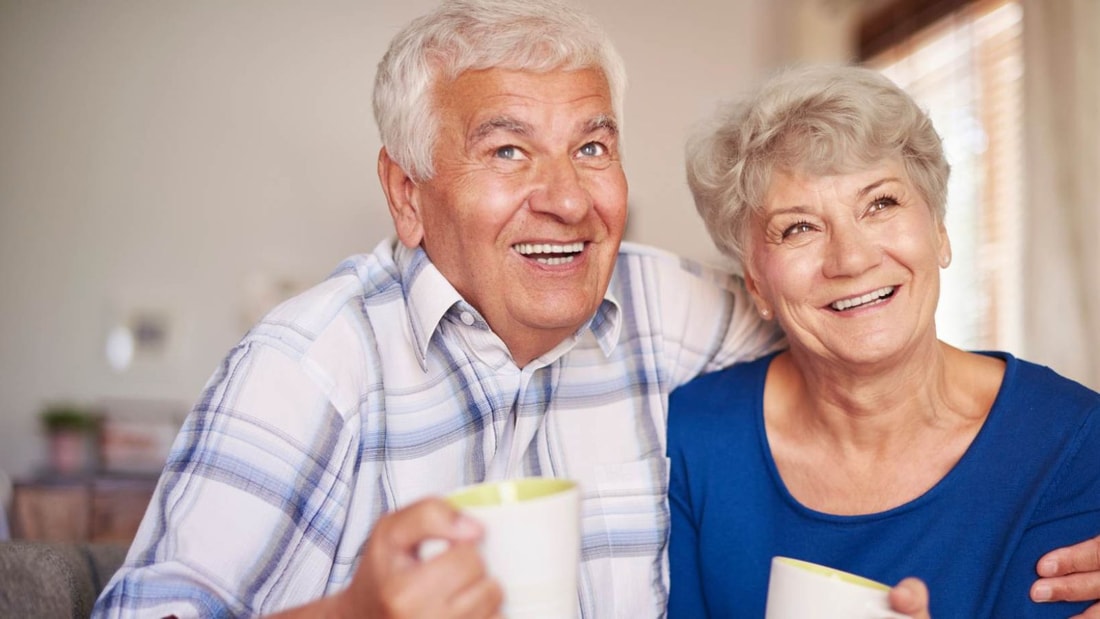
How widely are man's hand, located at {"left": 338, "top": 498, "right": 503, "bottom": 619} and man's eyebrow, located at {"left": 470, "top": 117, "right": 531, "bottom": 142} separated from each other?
2.63 feet

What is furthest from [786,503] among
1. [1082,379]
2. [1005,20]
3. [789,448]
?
[1005,20]

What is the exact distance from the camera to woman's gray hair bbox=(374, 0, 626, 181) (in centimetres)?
137

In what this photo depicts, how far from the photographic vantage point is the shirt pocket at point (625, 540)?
139 cm

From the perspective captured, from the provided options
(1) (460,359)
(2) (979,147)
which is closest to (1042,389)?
(1) (460,359)

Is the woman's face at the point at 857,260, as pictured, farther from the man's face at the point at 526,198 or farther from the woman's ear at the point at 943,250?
the man's face at the point at 526,198

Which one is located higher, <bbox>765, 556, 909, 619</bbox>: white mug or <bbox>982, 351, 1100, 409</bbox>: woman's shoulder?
<bbox>982, 351, 1100, 409</bbox>: woman's shoulder

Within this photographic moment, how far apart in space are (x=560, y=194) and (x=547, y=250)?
0.09 m

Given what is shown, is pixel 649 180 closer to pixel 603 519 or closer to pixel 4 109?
pixel 4 109

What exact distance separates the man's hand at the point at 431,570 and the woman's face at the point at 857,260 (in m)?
Result: 0.87

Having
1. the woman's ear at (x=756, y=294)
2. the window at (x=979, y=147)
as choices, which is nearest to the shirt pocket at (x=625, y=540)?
the woman's ear at (x=756, y=294)

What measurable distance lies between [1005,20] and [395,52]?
123 inches

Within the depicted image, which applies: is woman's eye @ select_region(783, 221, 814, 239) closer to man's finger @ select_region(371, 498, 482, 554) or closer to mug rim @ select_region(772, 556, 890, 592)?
mug rim @ select_region(772, 556, 890, 592)

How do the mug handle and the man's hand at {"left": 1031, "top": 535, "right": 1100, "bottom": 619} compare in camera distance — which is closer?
the mug handle

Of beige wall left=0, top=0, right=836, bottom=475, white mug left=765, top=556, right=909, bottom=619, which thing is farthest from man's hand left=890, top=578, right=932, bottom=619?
beige wall left=0, top=0, right=836, bottom=475
